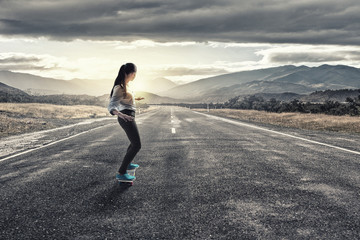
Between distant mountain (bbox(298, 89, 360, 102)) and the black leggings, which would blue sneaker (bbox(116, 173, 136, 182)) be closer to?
the black leggings

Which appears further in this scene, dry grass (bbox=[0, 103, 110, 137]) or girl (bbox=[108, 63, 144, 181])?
dry grass (bbox=[0, 103, 110, 137])

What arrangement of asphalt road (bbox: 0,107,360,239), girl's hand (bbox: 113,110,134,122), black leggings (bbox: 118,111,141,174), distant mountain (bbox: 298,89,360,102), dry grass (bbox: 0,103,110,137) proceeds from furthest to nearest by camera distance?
distant mountain (bbox: 298,89,360,102)
dry grass (bbox: 0,103,110,137)
black leggings (bbox: 118,111,141,174)
girl's hand (bbox: 113,110,134,122)
asphalt road (bbox: 0,107,360,239)

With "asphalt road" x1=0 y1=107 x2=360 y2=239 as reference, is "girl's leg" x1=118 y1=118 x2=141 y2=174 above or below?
above

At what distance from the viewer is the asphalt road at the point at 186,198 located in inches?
116

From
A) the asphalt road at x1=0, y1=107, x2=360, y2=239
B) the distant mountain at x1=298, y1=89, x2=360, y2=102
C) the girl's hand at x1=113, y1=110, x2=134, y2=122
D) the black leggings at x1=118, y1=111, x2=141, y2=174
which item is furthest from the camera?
the distant mountain at x1=298, y1=89, x2=360, y2=102

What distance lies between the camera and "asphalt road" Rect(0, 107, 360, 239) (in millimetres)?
2957

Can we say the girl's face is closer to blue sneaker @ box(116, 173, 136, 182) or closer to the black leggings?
the black leggings

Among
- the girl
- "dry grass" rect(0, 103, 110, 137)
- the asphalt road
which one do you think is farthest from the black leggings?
"dry grass" rect(0, 103, 110, 137)

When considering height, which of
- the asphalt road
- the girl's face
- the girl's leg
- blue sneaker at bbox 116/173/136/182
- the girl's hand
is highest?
the girl's face

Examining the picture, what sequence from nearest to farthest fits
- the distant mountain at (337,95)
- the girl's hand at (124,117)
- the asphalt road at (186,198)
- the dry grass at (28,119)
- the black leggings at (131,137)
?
the asphalt road at (186,198) → the girl's hand at (124,117) → the black leggings at (131,137) → the dry grass at (28,119) → the distant mountain at (337,95)

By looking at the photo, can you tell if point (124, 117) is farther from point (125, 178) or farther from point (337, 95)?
point (337, 95)

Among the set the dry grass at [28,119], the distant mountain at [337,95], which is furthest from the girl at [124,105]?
the distant mountain at [337,95]

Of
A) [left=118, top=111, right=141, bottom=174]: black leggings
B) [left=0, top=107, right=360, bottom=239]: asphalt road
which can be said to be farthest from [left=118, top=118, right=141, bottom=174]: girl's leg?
[left=0, top=107, right=360, bottom=239]: asphalt road

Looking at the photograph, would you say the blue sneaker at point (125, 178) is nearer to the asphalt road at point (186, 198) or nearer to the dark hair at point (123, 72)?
the asphalt road at point (186, 198)
